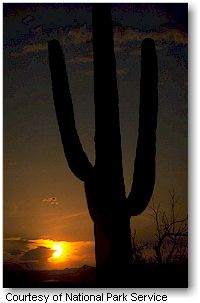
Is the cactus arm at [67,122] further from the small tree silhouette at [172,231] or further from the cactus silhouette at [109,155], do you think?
the small tree silhouette at [172,231]

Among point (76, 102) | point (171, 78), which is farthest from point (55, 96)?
point (171, 78)

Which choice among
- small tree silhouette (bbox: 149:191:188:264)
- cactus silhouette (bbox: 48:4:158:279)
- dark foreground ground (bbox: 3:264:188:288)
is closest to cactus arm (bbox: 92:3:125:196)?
cactus silhouette (bbox: 48:4:158:279)

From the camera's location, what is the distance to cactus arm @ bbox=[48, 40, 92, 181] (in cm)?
300

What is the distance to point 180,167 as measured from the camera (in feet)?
10.0

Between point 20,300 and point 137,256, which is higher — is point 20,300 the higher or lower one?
the lower one

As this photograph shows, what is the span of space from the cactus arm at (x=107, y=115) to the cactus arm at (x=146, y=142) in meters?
0.09

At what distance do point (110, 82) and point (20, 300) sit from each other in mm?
1166

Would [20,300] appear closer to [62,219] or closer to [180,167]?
[62,219]

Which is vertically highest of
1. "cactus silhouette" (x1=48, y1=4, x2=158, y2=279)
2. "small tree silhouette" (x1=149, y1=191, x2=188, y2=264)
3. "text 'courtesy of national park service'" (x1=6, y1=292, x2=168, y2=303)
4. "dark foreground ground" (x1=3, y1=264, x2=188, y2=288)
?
"cactus silhouette" (x1=48, y1=4, x2=158, y2=279)

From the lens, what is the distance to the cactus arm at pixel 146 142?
3.02m

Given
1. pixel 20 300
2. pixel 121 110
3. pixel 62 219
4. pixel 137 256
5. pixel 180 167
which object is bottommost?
pixel 20 300

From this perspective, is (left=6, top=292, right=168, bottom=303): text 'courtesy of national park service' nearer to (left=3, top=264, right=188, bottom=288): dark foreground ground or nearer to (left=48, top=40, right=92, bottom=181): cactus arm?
(left=3, top=264, right=188, bottom=288): dark foreground ground

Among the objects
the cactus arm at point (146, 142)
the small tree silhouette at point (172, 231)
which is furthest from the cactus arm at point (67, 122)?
the small tree silhouette at point (172, 231)

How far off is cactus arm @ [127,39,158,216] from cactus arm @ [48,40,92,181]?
259 millimetres
